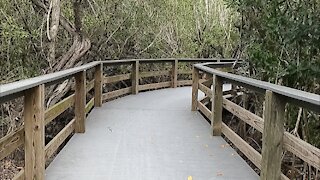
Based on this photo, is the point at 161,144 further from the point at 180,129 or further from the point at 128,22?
the point at 128,22

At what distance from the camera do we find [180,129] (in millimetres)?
5957

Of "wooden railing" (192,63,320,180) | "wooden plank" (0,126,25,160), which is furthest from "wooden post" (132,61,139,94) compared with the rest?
"wooden plank" (0,126,25,160)

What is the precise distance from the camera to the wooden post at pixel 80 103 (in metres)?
5.38

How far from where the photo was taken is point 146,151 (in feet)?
15.0

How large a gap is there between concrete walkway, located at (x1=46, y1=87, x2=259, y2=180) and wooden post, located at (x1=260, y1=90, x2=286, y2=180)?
57 cm

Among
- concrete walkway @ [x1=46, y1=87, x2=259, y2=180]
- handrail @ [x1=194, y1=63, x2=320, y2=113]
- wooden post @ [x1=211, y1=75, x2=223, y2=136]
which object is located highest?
handrail @ [x1=194, y1=63, x2=320, y2=113]

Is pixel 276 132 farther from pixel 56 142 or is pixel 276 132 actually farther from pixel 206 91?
pixel 206 91

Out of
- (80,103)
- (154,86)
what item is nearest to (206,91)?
(80,103)

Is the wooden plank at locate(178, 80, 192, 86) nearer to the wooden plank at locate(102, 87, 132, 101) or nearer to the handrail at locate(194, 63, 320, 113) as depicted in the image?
the wooden plank at locate(102, 87, 132, 101)

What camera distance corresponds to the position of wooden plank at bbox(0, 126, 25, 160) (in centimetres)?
260

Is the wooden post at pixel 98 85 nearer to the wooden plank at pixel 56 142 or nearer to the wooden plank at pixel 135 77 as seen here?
the wooden plank at pixel 135 77

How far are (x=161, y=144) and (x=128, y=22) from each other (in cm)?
672

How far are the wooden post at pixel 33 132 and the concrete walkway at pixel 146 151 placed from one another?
49 cm

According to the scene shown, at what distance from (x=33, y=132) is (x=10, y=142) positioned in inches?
12.2
